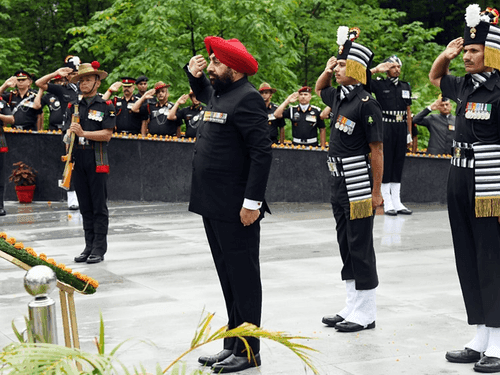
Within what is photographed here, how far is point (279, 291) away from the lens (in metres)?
8.05

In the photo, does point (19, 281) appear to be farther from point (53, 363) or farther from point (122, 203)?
point (122, 203)

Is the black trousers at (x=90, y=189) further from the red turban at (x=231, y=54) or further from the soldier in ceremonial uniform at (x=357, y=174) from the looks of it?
the red turban at (x=231, y=54)

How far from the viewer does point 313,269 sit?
9156mm

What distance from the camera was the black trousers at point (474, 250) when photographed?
5613 millimetres

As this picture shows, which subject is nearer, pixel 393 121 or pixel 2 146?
pixel 393 121

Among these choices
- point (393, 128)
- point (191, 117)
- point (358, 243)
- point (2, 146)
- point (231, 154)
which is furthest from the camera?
point (191, 117)

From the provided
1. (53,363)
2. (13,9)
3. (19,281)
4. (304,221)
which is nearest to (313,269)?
(19,281)

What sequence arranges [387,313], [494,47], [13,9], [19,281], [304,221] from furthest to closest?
1. [13,9]
2. [304,221]
3. [19,281]
4. [387,313]
5. [494,47]

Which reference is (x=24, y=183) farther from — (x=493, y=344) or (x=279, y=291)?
(x=493, y=344)

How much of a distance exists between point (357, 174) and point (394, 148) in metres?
7.28

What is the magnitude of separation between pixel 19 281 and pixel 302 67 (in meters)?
17.2

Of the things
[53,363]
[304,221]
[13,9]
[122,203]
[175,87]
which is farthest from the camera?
[13,9]

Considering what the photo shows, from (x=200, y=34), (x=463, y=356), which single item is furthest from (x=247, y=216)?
(x=200, y=34)

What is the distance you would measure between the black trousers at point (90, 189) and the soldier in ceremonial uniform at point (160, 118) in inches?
258
